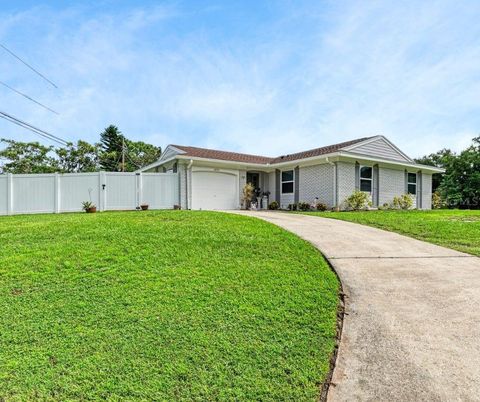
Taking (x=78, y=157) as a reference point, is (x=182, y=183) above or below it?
below

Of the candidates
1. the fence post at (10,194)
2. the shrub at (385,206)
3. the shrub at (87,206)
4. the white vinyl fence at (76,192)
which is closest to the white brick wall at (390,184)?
the shrub at (385,206)

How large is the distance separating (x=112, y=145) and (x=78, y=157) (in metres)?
6.90

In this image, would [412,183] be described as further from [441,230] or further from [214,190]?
[214,190]

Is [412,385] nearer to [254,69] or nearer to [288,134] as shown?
[254,69]

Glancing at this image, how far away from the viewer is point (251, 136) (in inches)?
876

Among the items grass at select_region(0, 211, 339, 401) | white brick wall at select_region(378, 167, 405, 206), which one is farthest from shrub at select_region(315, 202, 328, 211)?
grass at select_region(0, 211, 339, 401)

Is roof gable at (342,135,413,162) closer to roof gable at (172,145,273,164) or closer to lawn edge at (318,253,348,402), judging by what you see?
roof gable at (172,145,273,164)

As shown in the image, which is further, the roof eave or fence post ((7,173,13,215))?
the roof eave

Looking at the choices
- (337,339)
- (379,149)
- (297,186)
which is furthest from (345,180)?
(337,339)

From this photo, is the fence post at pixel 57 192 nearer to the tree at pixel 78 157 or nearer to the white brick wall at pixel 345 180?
the white brick wall at pixel 345 180

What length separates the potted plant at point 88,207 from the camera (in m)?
12.9

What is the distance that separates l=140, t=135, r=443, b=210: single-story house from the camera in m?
15.2

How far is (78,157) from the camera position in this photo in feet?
107

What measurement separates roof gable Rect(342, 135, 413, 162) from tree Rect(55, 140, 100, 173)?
27285mm
